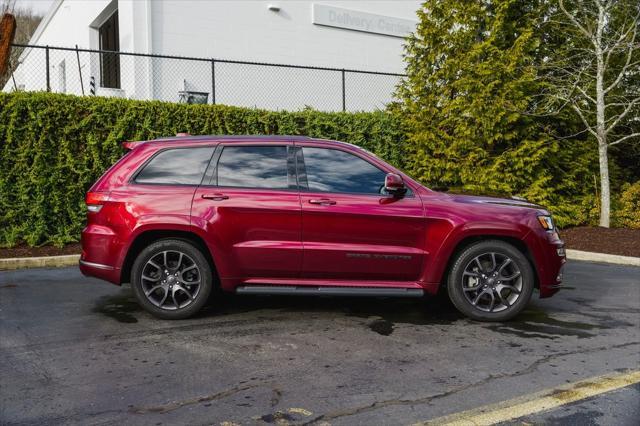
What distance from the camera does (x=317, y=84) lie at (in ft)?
54.3

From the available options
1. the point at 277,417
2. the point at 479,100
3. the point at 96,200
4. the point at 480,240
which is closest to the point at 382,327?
the point at 480,240

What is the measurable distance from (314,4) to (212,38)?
12.2 ft

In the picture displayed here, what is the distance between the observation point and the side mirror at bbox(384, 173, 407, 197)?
17.2ft

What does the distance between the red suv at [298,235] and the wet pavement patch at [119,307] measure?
35 centimetres

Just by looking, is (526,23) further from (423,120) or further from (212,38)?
(212,38)

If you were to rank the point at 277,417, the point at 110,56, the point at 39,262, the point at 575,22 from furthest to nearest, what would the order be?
the point at 110,56 → the point at 575,22 → the point at 39,262 → the point at 277,417

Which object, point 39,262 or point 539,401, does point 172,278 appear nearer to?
point 539,401

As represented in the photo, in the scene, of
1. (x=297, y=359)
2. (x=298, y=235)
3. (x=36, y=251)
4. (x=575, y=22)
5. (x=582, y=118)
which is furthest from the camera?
(x=575, y=22)

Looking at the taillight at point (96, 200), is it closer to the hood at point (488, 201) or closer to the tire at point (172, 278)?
the tire at point (172, 278)

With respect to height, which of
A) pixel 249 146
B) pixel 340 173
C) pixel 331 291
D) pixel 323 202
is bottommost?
pixel 331 291

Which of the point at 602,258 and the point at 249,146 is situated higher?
the point at 249,146

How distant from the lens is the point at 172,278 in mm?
5363

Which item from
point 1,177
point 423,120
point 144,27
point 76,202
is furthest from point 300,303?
point 144,27

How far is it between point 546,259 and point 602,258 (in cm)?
549
